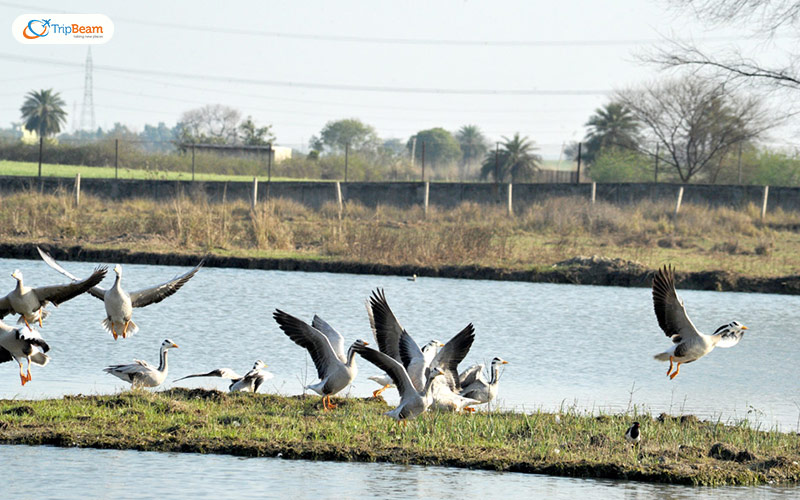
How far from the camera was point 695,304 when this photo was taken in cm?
2225

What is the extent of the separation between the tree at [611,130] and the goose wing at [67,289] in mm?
53953

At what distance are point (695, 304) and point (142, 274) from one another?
39.0ft

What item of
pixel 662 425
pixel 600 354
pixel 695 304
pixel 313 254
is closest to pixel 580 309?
pixel 695 304

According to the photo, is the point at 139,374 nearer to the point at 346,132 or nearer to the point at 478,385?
the point at 478,385

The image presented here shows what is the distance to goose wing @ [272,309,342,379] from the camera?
35.9 feet

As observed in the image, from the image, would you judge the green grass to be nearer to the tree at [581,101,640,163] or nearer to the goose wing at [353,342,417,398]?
the goose wing at [353,342,417,398]

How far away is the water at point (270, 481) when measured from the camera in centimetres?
835

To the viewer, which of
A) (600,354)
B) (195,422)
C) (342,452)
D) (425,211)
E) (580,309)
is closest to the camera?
(342,452)

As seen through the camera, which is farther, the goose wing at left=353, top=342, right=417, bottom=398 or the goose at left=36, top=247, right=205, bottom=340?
the goose at left=36, top=247, right=205, bottom=340

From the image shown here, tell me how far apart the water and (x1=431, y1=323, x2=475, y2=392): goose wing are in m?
2.13

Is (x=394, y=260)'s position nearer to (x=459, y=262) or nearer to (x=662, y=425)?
(x=459, y=262)

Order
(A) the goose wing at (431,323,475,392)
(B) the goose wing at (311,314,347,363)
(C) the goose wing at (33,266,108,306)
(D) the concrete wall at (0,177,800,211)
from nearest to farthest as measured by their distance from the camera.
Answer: (C) the goose wing at (33,266,108,306)
(A) the goose wing at (431,323,475,392)
(B) the goose wing at (311,314,347,363)
(D) the concrete wall at (0,177,800,211)

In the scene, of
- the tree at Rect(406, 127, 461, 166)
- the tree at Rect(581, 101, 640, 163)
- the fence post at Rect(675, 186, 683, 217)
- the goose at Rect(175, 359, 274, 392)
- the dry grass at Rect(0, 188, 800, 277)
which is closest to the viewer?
the goose at Rect(175, 359, 274, 392)

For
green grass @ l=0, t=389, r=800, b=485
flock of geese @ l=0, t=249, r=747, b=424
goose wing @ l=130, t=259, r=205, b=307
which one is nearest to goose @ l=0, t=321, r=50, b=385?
flock of geese @ l=0, t=249, r=747, b=424
